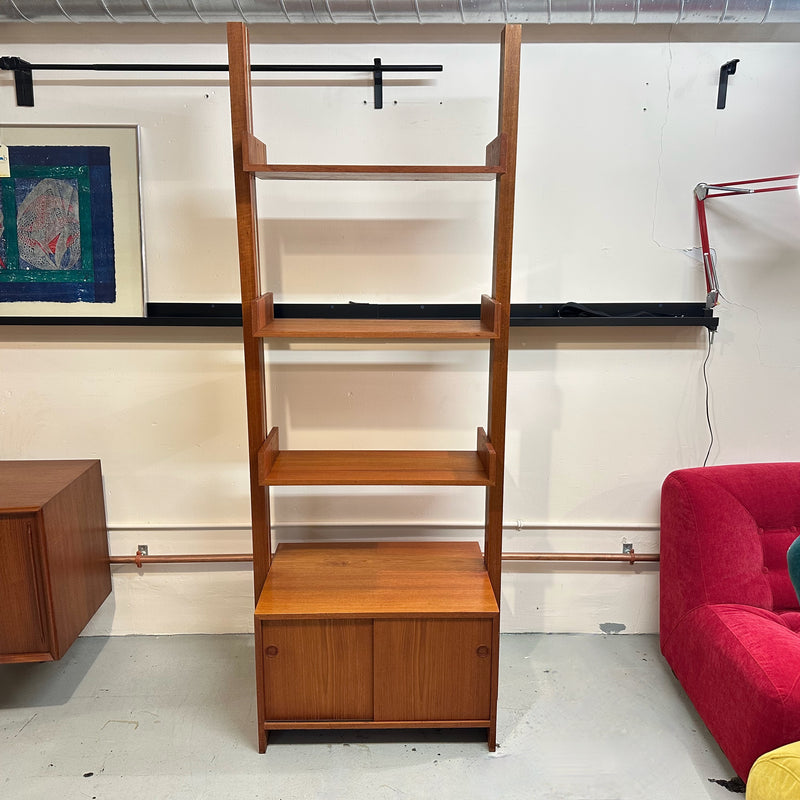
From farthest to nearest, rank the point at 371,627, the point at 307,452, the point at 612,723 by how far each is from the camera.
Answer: the point at 307,452 → the point at 612,723 → the point at 371,627

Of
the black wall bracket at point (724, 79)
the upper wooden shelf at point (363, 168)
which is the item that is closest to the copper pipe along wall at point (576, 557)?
the upper wooden shelf at point (363, 168)

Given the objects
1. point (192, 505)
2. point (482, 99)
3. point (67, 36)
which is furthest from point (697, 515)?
point (67, 36)

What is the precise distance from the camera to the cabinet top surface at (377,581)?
1967 millimetres

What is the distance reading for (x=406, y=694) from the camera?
79.7 inches

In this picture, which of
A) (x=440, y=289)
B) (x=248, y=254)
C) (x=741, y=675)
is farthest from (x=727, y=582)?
(x=248, y=254)

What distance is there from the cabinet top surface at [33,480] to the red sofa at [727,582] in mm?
2066

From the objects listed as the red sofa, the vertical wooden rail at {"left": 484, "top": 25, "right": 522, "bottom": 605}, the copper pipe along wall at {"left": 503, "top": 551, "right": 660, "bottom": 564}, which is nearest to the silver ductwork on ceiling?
the vertical wooden rail at {"left": 484, "top": 25, "right": 522, "bottom": 605}

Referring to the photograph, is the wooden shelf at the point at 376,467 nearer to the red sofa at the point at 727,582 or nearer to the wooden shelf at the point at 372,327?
the wooden shelf at the point at 372,327

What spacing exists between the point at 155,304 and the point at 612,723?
2.10m

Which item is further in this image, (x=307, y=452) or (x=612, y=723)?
(x=307, y=452)

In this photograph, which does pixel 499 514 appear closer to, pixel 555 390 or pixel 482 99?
pixel 555 390

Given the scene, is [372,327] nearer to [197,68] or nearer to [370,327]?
[370,327]

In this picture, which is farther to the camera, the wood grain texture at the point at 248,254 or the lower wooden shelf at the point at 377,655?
the lower wooden shelf at the point at 377,655

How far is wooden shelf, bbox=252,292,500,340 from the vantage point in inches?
76.2
